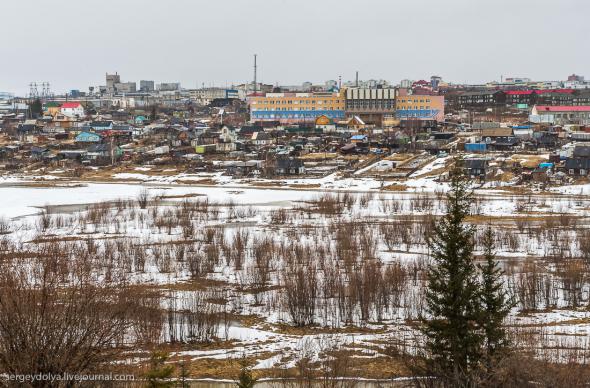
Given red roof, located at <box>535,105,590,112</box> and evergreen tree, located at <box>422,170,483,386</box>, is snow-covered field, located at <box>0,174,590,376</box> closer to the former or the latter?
evergreen tree, located at <box>422,170,483,386</box>

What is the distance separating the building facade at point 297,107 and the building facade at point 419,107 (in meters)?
4.64

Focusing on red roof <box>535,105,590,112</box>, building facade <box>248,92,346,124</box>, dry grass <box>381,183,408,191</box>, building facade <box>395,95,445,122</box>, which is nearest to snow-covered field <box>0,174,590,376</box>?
dry grass <box>381,183,408,191</box>

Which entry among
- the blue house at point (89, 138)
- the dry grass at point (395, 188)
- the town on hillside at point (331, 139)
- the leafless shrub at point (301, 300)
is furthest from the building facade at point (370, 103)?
the leafless shrub at point (301, 300)

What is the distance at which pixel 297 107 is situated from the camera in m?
54.1

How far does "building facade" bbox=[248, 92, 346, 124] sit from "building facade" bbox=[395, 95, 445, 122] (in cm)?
464

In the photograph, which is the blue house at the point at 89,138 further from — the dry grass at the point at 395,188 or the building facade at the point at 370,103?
the dry grass at the point at 395,188

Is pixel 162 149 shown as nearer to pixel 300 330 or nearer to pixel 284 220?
pixel 284 220

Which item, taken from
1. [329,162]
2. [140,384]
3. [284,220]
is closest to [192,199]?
[284,220]

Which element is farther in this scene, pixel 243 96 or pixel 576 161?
pixel 243 96

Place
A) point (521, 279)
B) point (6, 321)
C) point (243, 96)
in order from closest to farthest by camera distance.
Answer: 1. point (6, 321)
2. point (521, 279)
3. point (243, 96)

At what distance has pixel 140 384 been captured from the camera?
812cm

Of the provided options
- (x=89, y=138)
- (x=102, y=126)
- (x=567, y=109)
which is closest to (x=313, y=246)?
(x=89, y=138)

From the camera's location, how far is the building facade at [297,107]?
176 ft

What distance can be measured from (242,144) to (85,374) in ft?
122
